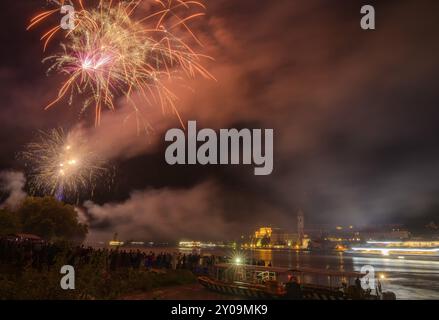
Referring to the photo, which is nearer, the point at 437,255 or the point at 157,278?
the point at 157,278

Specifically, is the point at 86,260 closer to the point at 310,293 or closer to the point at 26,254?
the point at 26,254

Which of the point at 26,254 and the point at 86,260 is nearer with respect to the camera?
the point at 26,254

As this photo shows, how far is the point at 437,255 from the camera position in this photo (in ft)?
456

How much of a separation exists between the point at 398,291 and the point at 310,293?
18.8 meters

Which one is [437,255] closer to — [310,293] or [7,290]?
[310,293]

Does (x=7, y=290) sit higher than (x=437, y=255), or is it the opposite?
(x=7, y=290)

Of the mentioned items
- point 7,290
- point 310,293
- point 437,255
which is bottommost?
point 437,255

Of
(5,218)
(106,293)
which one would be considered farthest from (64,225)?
(106,293)

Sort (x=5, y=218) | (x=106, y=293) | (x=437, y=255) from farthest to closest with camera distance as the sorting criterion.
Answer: (x=437, y=255) → (x=5, y=218) → (x=106, y=293)
